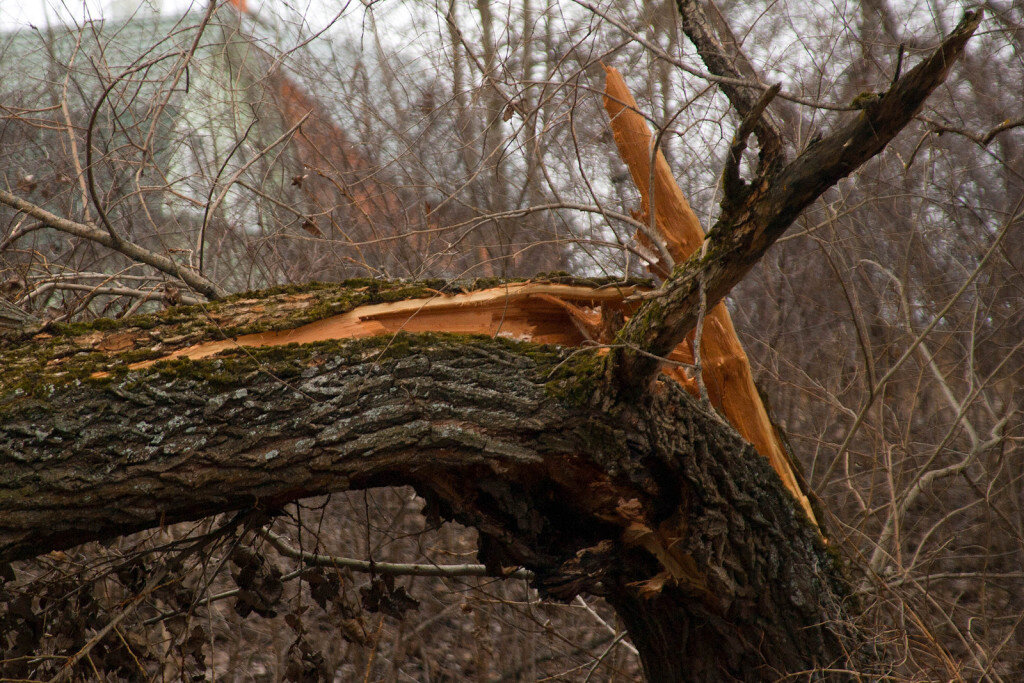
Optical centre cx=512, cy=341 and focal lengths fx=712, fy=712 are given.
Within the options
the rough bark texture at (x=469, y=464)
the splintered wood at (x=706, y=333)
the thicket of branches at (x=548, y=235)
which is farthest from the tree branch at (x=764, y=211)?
the thicket of branches at (x=548, y=235)

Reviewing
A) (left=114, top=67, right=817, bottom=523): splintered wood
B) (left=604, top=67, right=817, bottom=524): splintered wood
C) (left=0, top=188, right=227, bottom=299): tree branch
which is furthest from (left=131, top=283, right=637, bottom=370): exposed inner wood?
(left=0, top=188, right=227, bottom=299): tree branch

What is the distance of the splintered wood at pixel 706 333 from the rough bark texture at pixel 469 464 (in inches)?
14.6

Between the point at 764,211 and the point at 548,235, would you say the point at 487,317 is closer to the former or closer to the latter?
the point at 764,211

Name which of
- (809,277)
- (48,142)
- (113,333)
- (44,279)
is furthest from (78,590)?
(809,277)

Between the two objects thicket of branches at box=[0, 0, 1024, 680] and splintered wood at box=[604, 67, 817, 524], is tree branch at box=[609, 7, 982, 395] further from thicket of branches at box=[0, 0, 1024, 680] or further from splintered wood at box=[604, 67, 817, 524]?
thicket of branches at box=[0, 0, 1024, 680]

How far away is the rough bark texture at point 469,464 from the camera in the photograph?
1828mm

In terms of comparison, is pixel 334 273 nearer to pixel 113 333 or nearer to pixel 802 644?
pixel 113 333

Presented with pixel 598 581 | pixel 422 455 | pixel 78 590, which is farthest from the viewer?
pixel 78 590

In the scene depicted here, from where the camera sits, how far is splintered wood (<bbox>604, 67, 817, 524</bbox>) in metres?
2.67

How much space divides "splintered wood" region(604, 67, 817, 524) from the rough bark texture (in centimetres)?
37

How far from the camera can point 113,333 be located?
6.89 ft

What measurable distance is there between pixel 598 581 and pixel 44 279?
2.69m

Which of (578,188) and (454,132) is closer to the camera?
(578,188)

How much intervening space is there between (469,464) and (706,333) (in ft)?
3.65
